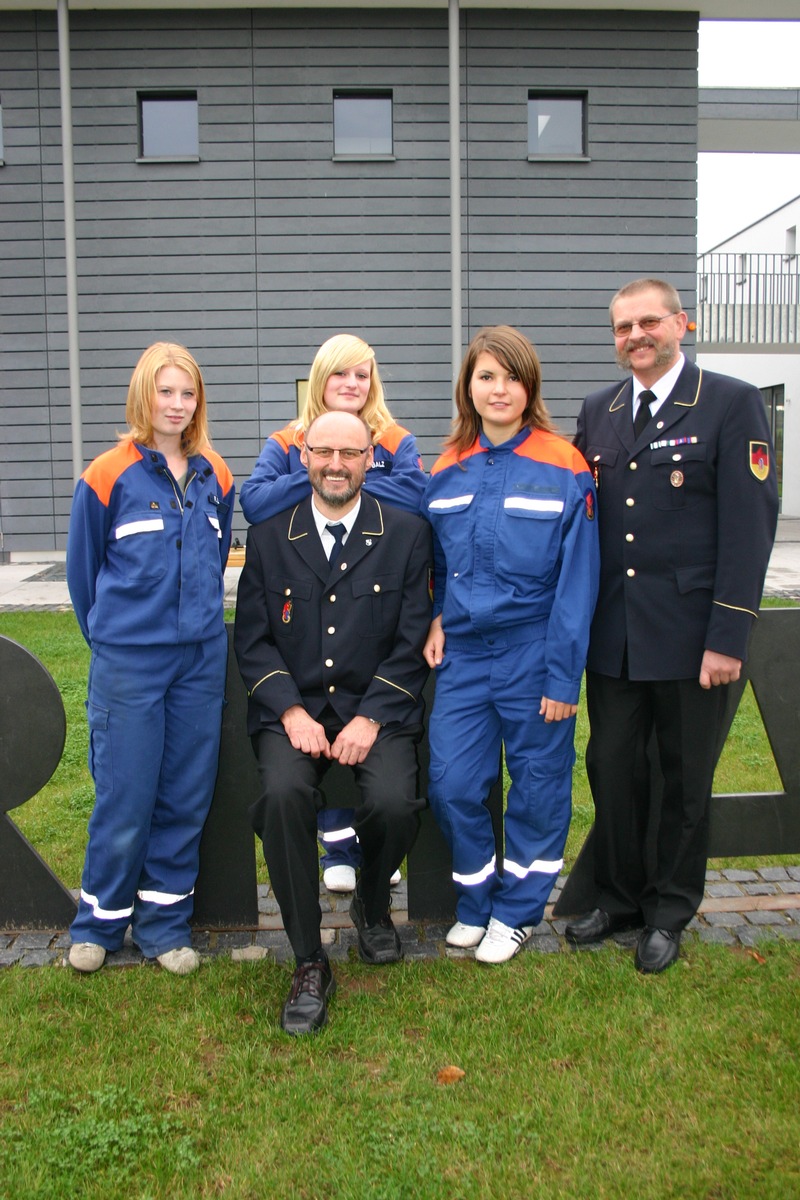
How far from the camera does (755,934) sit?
3457mm

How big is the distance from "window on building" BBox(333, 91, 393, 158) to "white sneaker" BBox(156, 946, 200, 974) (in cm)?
1134

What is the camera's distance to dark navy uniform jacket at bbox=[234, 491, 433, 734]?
3236 millimetres

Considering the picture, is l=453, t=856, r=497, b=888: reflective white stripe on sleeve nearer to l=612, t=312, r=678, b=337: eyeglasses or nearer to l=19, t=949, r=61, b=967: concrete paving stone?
l=19, t=949, r=61, b=967: concrete paving stone

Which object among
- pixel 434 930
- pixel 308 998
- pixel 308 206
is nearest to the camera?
pixel 308 998

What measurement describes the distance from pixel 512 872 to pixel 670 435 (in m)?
1.49

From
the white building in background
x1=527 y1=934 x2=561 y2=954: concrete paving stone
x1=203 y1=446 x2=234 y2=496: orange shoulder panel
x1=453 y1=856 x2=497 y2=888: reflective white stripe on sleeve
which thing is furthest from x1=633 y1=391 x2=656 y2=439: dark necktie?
the white building in background

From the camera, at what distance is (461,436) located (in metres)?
3.34

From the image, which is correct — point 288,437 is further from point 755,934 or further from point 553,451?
point 755,934

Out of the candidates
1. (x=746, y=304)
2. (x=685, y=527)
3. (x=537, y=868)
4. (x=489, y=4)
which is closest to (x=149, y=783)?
(x=537, y=868)

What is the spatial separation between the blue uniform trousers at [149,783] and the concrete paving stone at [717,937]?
174 centimetres

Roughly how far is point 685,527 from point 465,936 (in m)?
1.52

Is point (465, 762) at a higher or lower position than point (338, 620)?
lower

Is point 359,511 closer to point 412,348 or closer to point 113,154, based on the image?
point 412,348

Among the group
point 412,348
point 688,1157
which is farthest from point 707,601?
point 412,348
